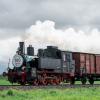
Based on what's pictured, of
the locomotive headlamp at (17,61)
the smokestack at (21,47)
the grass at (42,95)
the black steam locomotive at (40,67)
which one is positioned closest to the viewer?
the grass at (42,95)

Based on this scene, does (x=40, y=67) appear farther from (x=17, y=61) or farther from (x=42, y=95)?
(x=42, y=95)

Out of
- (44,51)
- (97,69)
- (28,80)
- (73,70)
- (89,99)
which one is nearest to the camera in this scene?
(89,99)

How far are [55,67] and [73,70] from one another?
10.5ft

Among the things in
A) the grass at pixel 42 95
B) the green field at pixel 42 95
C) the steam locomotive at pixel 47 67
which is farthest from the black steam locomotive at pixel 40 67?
the grass at pixel 42 95

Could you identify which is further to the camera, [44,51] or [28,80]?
[44,51]

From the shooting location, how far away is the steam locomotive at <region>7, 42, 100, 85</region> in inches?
1305

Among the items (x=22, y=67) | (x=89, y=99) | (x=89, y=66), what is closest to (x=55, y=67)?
(x=22, y=67)

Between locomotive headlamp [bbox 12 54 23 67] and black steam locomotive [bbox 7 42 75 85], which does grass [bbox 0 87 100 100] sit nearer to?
black steam locomotive [bbox 7 42 75 85]

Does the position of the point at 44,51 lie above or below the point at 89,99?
above

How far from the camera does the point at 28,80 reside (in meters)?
33.0

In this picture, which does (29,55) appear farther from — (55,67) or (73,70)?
(73,70)

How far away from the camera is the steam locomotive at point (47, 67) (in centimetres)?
3316

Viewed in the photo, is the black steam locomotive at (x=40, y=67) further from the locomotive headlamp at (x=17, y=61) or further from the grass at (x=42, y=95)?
the grass at (x=42, y=95)

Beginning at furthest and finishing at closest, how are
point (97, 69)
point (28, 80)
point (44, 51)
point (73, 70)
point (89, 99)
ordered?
point (97, 69) < point (73, 70) < point (44, 51) < point (28, 80) < point (89, 99)
